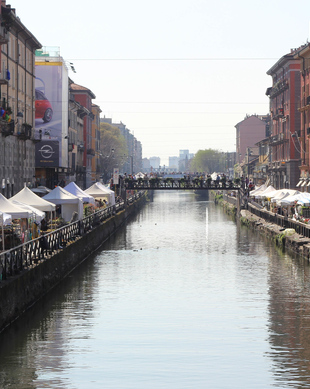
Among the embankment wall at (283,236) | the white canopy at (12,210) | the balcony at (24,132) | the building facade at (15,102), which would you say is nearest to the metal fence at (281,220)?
the embankment wall at (283,236)

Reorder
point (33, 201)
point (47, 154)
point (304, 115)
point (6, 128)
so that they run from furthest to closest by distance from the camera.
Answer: point (47, 154) → point (304, 115) → point (6, 128) → point (33, 201)

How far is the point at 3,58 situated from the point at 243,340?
39972 mm

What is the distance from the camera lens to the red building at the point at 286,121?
9600 cm

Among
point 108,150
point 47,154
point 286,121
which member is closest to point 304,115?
point 286,121

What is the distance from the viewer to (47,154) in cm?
9006

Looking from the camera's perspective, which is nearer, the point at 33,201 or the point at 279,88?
the point at 33,201

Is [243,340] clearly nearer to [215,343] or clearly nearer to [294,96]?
[215,343]

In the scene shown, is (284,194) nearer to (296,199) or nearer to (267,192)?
(296,199)

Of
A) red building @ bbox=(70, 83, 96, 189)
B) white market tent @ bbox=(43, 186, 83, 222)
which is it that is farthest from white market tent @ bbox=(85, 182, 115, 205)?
red building @ bbox=(70, 83, 96, 189)

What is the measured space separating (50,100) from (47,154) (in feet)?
22.5

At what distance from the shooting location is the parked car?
89750 millimetres

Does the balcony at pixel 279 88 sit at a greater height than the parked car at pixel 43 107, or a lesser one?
greater

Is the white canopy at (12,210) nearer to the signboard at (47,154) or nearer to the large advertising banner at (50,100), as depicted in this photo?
the large advertising banner at (50,100)

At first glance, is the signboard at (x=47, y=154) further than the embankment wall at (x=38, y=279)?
Yes
